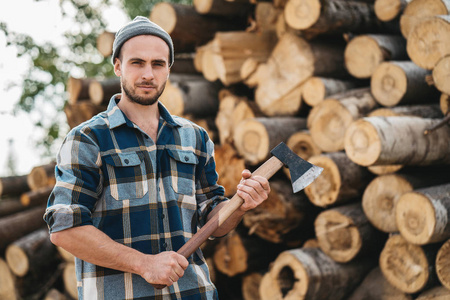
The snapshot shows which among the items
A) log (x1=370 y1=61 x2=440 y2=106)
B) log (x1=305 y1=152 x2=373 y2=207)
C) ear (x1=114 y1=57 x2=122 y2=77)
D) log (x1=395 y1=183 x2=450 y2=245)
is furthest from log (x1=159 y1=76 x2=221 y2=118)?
ear (x1=114 y1=57 x2=122 y2=77)

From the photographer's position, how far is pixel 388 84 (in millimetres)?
3496

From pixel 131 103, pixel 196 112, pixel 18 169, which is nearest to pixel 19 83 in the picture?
pixel 196 112

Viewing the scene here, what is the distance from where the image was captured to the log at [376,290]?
123 inches

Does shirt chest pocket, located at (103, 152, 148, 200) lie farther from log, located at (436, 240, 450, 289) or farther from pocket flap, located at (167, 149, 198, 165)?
log, located at (436, 240, 450, 289)

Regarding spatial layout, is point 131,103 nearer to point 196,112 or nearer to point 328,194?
point 328,194

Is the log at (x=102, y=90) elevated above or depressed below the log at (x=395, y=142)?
above

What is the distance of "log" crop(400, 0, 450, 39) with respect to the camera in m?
3.41

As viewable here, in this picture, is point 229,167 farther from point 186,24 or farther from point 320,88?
point 186,24

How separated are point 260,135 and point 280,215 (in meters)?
0.66

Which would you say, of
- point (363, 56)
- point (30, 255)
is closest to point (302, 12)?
point (363, 56)

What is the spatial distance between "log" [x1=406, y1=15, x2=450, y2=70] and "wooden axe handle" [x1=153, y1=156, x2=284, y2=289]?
5.42 ft

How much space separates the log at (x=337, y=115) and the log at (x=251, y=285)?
1.31 m

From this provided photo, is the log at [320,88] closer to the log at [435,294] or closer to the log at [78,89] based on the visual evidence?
→ the log at [435,294]

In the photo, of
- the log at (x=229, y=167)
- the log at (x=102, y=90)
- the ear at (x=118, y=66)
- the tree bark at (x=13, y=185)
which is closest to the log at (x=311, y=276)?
the log at (x=229, y=167)
